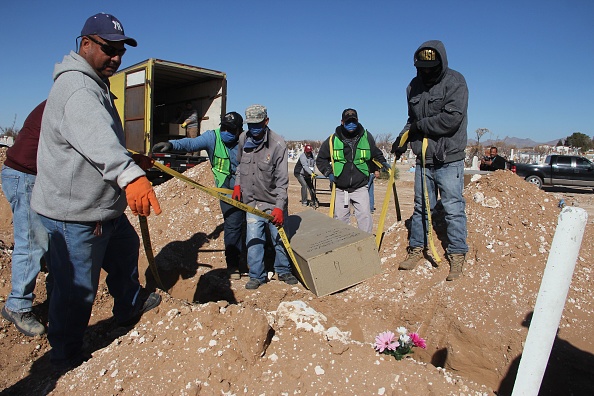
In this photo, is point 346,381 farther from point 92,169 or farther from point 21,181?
point 21,181

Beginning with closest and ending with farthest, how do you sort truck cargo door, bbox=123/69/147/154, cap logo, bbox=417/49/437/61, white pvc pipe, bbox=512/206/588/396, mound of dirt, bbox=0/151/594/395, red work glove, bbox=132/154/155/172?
white pvc pipe, bbox=512/206/588/396 < mound of dirt, bbox=0/151/594/395 < red work glove, bbox=132/154/155/172 < cap logo, bbox=417/49/437/61 < truck cargo door, bbox=123/69/147/154

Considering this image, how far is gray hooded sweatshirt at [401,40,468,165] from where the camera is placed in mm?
3799

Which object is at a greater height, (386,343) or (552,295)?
(552,295)

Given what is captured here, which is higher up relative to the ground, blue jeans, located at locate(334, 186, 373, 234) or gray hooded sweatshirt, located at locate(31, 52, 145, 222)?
gray hooded sweatshirt, located at locate(31, 52, 145, 222)

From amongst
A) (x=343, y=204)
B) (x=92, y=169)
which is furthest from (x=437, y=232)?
(x=92, y=169)

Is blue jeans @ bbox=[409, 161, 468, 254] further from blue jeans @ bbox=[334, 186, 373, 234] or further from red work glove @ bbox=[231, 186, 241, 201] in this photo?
red work glove @ bbox=[231, 186, 241, 201]

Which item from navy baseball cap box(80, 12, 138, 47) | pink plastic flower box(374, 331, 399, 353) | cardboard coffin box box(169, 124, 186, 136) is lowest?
pink plastic flower box(374, 331, 399, 353)

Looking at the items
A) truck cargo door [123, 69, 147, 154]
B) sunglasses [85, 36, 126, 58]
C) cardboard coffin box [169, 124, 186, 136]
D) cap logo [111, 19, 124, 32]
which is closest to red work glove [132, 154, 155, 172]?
sunglasses [85, 36, 126, 58]

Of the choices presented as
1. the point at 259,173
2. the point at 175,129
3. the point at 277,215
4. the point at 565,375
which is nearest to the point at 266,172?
the point at 259,173

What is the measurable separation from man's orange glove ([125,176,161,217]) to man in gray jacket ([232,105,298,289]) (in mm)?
2161

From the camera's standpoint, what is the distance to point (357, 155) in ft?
16.6

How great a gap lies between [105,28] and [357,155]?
3213 mm

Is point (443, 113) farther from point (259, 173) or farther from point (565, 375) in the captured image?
point (565, 375)

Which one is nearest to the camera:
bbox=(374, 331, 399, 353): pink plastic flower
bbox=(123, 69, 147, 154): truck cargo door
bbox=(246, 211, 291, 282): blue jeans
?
bbox=(374, 331, 399, 353): pink plastic flower
